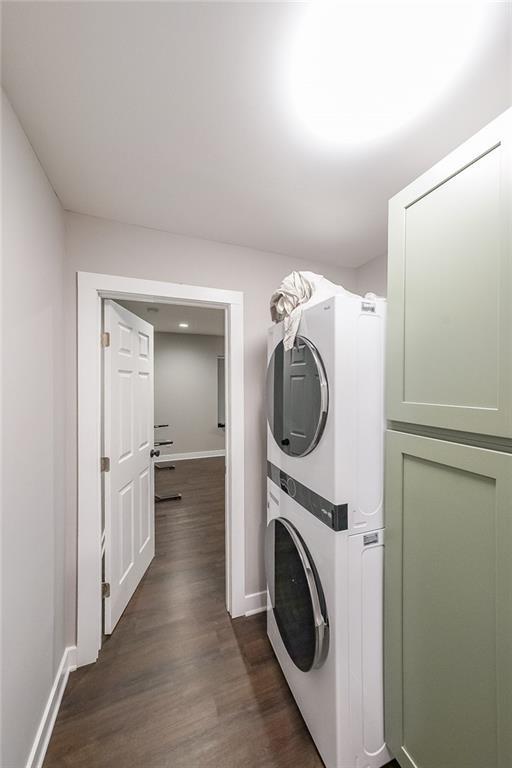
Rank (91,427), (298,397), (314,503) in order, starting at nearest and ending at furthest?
(314,503) → (298,397) → (91,427)

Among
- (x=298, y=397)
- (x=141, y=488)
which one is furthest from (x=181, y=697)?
(x=298, y=397)

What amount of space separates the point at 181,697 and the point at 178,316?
4.11 m

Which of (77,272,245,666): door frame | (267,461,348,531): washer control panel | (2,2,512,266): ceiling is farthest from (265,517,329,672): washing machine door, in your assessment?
(2,2,512,266): ceiling

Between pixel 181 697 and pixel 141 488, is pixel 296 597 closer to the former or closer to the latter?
pixel 181 697

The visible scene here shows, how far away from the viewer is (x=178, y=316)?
14.7 ft

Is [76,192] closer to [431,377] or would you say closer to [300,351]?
[300,351]

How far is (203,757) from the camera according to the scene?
3.82ft

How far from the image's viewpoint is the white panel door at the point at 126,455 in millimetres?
1771

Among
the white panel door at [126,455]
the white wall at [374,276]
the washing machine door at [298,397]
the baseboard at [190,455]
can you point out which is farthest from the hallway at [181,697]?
the baseboard at [190,455]

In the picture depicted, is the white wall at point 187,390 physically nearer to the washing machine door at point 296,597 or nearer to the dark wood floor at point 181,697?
the dark wood floor at point 181,697

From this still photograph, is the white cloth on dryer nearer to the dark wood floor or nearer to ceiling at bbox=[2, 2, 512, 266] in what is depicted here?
ceiling at bbox=[2, 2, 512, 266]

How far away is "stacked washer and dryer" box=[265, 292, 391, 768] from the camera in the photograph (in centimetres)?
102

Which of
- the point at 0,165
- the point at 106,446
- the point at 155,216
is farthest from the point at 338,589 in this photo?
the point at 155,216

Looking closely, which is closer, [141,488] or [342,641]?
[342,641]
